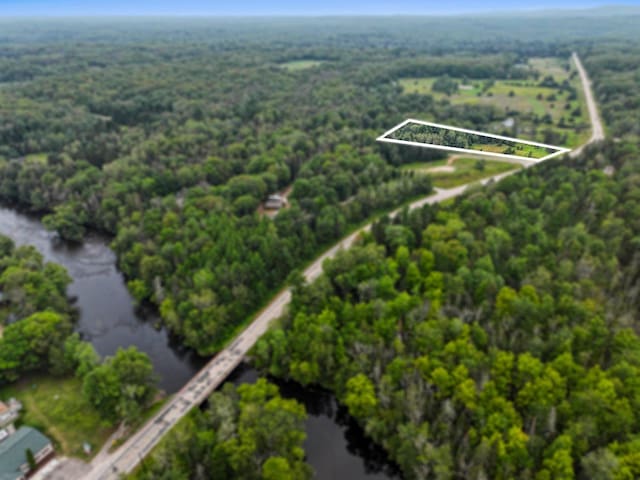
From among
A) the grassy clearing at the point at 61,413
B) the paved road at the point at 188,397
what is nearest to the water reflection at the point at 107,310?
the paved road at the point at 188,397

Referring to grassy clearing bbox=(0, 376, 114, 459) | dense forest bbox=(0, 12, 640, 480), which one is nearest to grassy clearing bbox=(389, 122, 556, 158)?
dense forest bbox=(0, 12, 640, 480)

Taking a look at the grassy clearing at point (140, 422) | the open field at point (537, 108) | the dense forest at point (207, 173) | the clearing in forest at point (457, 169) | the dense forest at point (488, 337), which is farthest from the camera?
the open field at point (537, 108)

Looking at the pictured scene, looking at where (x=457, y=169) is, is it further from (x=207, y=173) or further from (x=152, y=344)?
(x=152, y=344)

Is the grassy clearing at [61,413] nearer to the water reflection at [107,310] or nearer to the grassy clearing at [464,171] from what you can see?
the water reflection at [107,310]

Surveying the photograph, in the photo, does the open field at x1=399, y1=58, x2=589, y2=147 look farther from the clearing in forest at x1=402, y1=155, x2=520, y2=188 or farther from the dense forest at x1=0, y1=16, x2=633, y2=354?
the clearing in forest at x1=402, y1=155, x2=520, y2=188

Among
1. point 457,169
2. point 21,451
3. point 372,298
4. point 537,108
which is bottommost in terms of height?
point 457,169

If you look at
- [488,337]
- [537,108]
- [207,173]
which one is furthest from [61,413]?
[537,108]

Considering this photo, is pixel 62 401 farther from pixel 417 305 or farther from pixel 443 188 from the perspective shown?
pixel 443 188
